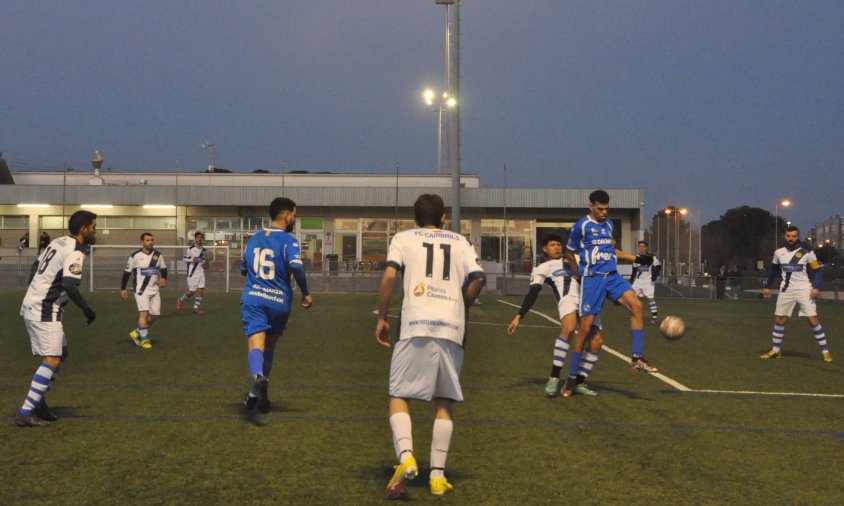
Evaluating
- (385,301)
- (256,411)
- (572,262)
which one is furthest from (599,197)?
(385,301)

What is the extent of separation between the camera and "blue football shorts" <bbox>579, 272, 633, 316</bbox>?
9.38m

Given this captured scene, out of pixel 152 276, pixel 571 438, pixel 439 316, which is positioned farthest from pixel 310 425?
pixel 152 276

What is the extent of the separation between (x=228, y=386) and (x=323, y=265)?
1230 inches

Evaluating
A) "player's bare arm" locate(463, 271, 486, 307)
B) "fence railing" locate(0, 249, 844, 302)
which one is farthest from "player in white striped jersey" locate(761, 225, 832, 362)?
"fence railing" locate(0, 249, 844, 302)

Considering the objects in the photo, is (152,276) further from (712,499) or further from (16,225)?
(16,225)

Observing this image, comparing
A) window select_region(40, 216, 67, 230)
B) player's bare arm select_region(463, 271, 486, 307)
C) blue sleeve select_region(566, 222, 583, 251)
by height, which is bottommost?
player's bare arm select_region(463, 271, 486, 307)

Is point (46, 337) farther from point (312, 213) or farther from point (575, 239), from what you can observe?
point (312, 213)

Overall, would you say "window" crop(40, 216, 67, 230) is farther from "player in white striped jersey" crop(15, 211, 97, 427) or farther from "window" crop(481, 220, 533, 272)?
"player in white striped jersey" crop(15, 211, 97, 427)

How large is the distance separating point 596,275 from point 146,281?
8.80m

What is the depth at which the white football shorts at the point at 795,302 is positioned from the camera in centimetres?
1370

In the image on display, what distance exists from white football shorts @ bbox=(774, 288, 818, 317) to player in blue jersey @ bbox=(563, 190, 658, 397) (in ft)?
17.5

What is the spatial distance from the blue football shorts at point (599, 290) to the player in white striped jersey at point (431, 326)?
403 centimetres

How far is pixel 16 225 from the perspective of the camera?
5734cm

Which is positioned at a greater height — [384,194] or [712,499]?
[384,194]
